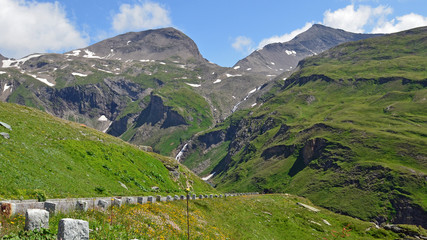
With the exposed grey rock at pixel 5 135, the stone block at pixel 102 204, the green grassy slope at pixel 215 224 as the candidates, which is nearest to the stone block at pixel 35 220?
the green grassy slope at pixel 215 224

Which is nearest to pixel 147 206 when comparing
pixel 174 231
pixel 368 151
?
pixel 174 231

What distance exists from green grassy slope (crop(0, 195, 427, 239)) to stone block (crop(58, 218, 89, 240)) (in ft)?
4.28

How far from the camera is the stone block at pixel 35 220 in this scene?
12.5m

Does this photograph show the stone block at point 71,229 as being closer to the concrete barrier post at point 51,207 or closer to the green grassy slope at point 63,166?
the concrete barrier post at point 51,207

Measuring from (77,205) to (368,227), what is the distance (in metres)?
→ 52.3

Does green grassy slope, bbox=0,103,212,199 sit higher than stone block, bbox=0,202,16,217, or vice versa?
green grassy slope, bbox=0,103,212,199

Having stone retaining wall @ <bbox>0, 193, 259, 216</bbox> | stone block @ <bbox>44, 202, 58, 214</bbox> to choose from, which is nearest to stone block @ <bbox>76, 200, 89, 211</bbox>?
stone retaining wall @ <bbox>0, 193, 259, 216</bbox>

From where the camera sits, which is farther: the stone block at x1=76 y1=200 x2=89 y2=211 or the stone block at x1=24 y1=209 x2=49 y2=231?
the stone block at x1=76 y1=200 x2=89 y2=211

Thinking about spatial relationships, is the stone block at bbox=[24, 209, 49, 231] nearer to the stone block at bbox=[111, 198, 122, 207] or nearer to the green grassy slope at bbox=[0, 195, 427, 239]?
the green grassy slope at bbox=[0, 195, 427, 239]

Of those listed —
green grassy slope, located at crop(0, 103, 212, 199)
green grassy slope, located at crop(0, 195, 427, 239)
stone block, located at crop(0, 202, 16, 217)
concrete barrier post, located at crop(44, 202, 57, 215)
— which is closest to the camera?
stone block, located at crop(0, 202, 16, 217)

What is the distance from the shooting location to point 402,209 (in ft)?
429

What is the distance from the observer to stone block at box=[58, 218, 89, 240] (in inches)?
448

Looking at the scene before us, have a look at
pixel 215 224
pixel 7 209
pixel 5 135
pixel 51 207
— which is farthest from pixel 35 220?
pixel 5 135

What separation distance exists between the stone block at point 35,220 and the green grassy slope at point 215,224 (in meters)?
0.47
